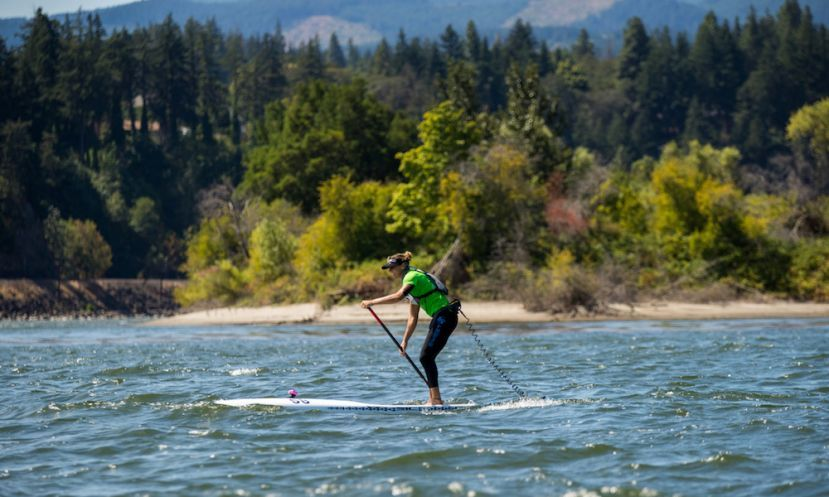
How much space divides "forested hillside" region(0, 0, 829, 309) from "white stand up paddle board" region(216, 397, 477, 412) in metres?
27.7

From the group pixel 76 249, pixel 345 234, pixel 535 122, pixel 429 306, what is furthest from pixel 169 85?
pixel 429 306

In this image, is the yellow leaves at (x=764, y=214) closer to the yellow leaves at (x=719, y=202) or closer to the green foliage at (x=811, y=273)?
the yellow leaves at (x=719, y=202)

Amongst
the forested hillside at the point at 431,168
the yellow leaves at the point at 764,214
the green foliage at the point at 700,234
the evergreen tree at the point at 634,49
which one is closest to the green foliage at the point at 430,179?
the forested hillside at the point at 431,168

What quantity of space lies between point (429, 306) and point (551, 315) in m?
28.0

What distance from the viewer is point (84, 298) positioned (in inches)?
3605

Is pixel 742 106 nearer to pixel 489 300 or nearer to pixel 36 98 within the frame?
pixel 36 98

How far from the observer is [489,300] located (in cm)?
5031

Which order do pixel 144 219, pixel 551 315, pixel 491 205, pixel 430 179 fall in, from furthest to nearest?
pixel 144 219 → pixel 430 179 → pixel 491 205 → pixel 551 315

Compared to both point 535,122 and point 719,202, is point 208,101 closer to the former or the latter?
point 535,122

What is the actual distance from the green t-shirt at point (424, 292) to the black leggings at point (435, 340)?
132 mm

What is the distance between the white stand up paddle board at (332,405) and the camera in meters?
17.2

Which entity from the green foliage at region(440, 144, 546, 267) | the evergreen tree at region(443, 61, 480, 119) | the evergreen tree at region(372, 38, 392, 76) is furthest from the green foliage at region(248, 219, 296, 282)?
the evergreen tree at region(372, 38, 392, 76)

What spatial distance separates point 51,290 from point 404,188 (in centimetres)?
4472

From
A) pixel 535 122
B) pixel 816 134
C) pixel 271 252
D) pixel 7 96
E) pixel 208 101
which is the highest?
pixel 208 101
